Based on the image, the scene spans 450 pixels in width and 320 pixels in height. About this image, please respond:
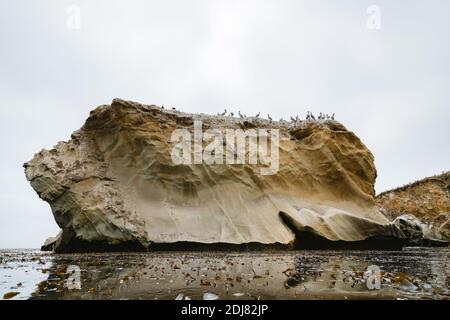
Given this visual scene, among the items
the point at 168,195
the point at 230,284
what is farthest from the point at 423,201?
the point at 230,284

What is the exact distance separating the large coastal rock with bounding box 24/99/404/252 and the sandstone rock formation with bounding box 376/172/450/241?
1299 cm

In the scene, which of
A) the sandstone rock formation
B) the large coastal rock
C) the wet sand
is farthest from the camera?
the sandstone rock formation

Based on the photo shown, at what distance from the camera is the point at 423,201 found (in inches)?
1316

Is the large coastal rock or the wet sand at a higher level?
the large coastal rock

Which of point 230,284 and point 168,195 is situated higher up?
point 168,195

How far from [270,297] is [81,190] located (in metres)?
14.4

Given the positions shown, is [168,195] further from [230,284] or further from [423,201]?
[423,201]

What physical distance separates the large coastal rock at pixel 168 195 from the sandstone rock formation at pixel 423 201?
13.0 metres

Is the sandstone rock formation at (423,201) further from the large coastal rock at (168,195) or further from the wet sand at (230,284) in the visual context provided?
the wet sand at (230,284)

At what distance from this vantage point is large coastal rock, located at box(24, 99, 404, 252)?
57.3 ft

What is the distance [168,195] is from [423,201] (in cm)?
2390

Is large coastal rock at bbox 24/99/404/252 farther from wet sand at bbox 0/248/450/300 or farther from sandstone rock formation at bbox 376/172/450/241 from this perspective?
sandstone rock formation at bbox 376/172/450/241

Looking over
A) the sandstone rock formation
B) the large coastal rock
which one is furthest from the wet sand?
the sandstone rock formation
